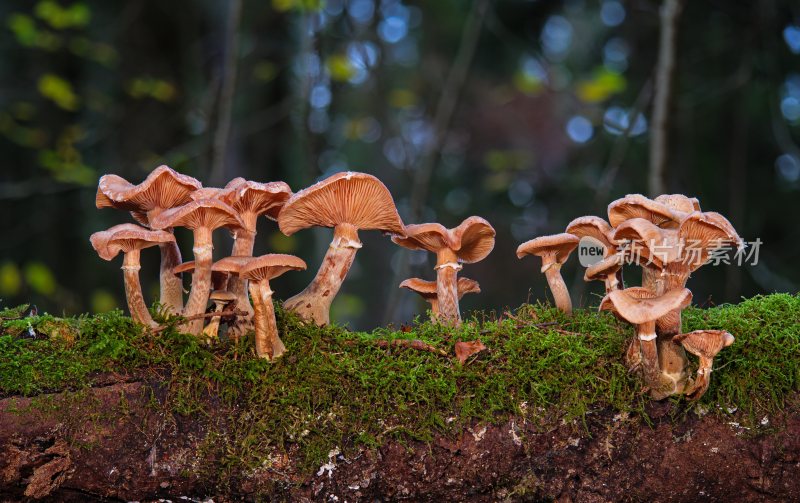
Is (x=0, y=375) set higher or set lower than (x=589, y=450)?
higher

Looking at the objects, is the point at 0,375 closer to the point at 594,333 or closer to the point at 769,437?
the point at 594,333

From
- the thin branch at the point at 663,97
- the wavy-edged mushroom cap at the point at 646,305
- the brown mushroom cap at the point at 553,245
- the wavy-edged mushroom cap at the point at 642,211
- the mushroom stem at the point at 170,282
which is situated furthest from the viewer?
the thin branch at the point at 663,97

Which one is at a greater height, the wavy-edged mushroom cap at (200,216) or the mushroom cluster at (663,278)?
the wavy-edged mushroom cap at (200,216)

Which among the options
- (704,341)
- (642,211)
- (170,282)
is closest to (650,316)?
(704,341)

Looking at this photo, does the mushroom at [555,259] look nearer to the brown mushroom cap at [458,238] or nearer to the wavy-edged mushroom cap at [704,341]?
the brown mushroom cap at [458,238]

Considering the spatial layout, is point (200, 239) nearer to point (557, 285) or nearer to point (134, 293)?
point (134, 293)

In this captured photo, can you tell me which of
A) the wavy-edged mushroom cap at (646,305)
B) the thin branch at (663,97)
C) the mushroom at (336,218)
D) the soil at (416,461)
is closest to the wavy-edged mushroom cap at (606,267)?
the wavy-edged mushroom cap at (646,305)

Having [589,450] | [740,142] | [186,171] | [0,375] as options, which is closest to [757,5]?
[740,142]
